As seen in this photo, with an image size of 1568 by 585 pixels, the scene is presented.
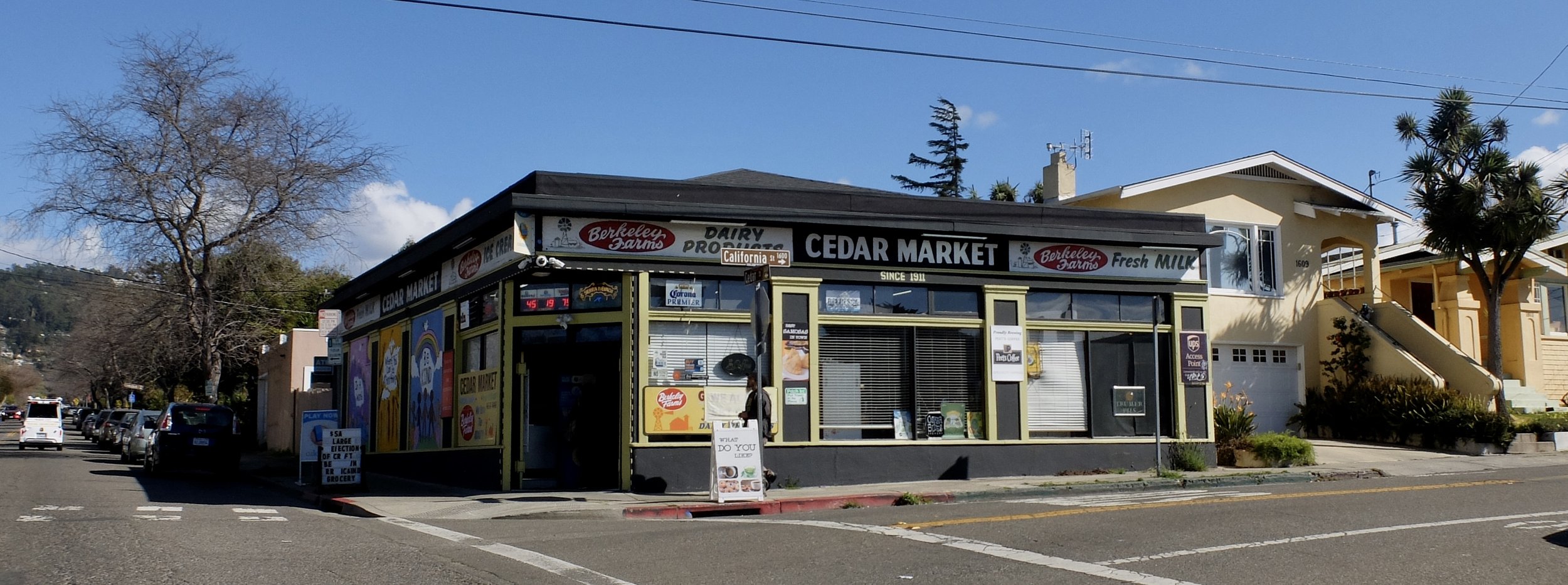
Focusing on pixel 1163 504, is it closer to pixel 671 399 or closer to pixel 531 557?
pixel 671 399

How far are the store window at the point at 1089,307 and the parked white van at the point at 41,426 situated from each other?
33.9m

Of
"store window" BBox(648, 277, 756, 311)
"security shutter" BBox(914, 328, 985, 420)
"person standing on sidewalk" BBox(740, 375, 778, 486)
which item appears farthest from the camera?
"security shutter" BBox(914, 328, 985, 420)

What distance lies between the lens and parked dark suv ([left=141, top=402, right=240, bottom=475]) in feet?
Answer: 85.3

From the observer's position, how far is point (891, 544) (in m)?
10.3

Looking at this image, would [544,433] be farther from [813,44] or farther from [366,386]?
[366,386]

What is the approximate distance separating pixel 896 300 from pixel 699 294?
311 cm

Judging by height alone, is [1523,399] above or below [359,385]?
below

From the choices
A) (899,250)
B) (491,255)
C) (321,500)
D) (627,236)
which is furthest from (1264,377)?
(321,500)

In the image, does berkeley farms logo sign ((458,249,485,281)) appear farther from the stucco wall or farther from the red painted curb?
the stucco wall

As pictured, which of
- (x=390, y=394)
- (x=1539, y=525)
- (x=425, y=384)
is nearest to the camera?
(x=1539, y=525)

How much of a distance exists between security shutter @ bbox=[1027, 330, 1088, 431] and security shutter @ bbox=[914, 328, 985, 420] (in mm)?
979

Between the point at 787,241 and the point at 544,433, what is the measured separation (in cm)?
468

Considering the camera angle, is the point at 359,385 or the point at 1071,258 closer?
the point at 1071,258

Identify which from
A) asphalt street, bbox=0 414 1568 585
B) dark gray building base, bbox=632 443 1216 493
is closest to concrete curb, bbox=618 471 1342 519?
asphalt street, bbox=0 414 1568 585
